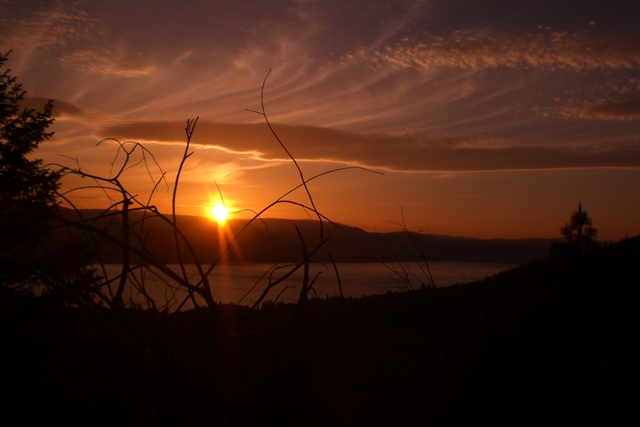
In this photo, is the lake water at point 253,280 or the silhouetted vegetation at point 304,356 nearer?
the silhouetted vegetation at point 304,356

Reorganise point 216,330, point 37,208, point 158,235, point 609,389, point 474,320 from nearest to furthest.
Answer: point 37,208
point 216,330
point 158,235
point 609,389
point 474,320

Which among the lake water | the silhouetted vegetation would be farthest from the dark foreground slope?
the lake water

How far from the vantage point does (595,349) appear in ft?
15.5

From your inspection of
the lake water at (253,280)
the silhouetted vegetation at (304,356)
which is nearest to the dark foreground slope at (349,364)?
the silhouetted vegetation at (304,356)

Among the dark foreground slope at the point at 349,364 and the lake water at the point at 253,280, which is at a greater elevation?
the lake water at the point at 253,280

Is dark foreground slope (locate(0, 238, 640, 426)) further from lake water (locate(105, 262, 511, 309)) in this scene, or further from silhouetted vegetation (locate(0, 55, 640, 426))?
lake water (locate(105, 262, 511, 309))

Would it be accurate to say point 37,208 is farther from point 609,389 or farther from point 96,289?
point 609,389

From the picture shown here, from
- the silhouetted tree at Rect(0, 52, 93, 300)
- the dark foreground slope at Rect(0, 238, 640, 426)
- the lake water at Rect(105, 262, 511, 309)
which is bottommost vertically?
the dark foreground slope at Rect(0, 238, 640, 426)

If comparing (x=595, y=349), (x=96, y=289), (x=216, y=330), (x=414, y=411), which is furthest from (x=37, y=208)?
(x=595, y=349)

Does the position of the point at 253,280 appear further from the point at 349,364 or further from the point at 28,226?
the point at 28,226

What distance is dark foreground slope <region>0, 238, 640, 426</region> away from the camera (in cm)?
194

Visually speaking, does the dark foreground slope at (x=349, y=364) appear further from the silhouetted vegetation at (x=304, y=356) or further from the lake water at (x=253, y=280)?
the lake water at (x=253, y=280)

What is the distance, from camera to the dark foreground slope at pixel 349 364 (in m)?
1.94

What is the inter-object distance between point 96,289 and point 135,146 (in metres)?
0.64
